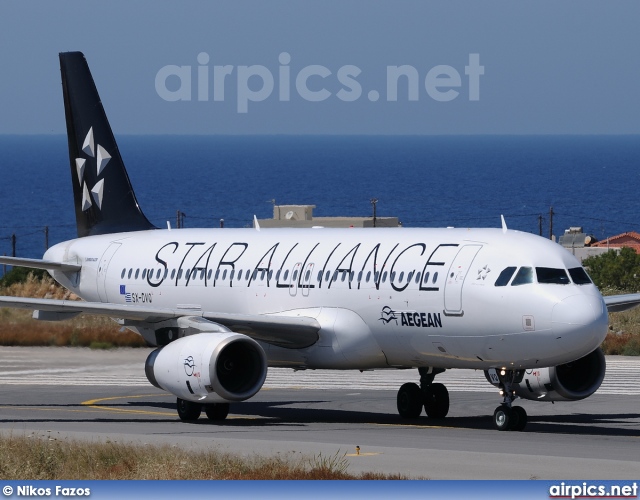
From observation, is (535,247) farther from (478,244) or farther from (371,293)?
(371,293)

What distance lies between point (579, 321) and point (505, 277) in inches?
79.3

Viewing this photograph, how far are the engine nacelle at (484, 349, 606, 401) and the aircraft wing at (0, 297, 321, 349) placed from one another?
4.94m

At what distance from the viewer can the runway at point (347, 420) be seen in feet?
74.4

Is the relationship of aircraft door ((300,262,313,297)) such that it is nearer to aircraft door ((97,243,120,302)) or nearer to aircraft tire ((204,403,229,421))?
aircraft tire ((204,403,229,421))

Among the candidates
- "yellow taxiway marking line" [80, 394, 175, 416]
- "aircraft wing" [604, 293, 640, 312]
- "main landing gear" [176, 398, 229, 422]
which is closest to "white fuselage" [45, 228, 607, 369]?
"main landing gear" [176, 398, 229, 422]

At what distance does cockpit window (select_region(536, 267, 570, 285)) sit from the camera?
28.5 meters

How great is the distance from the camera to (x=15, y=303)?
3155cm

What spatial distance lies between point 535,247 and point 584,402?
30.1 ft

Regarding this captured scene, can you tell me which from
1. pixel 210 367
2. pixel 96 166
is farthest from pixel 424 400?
pixel 96 166

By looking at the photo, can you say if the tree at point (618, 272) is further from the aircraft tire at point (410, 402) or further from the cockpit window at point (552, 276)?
the cockpit window at point (552, 276)

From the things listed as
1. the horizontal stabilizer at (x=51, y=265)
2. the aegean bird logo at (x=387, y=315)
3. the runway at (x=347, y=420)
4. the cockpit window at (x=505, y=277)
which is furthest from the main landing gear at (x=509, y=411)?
the horizontal stabilizer at (x=51, y=265)

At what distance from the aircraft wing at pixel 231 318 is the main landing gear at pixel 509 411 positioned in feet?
Answer: 15.3

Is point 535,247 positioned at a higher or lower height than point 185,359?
higher

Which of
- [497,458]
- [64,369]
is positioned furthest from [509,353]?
[64,369]
